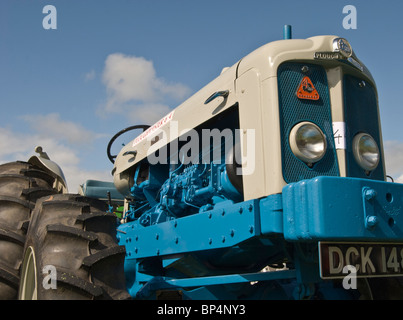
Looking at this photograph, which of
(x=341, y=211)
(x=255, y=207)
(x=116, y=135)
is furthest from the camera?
(x=116, y=135)

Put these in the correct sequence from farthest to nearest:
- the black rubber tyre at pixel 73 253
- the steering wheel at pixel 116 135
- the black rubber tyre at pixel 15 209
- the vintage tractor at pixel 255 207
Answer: the steering wheel at pixel 116 135 → the black rubber tyre at pixel 15 209 → the black rubber tyre at pixel 73 253 → the vintage tractor at pixel 255 207

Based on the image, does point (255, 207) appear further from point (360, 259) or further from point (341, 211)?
point (360, 259)

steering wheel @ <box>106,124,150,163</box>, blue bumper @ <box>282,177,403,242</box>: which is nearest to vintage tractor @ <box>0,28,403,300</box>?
blue bumper @ <box>282,177,403,242</box>

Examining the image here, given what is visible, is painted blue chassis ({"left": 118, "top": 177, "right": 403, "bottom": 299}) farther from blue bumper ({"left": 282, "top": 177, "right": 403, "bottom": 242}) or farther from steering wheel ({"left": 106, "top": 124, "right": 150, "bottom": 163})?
steering wheel ({"left": 106, "top": 124, "right": 150, "bottom": 163})

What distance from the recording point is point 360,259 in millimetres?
2691

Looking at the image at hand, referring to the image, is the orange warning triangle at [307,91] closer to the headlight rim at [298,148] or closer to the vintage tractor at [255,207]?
the vintage tractor at [255,207]

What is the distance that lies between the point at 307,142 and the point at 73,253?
1674 mm

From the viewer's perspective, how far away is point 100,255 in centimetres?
305

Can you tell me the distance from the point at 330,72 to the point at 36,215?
239cm

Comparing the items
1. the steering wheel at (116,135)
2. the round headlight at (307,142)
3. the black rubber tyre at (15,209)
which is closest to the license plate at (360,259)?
the round headlight at (307,142)

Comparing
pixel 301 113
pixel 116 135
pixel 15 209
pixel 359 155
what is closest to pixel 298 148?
pixel 301 113

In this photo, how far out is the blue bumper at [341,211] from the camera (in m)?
2.60

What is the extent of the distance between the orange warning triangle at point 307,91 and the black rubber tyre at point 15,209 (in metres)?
2.36
